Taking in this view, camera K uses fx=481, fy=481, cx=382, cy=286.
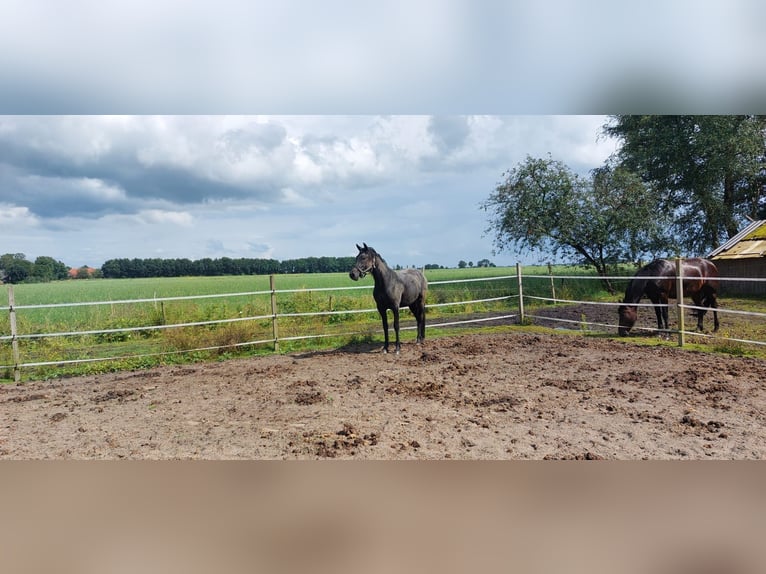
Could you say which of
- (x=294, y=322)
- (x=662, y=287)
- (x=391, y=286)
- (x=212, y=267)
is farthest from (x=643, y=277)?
(x=212, y=267)

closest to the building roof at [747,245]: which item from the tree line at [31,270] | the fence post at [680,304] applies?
the fence post at [680,304]

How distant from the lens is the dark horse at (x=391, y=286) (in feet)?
19.4

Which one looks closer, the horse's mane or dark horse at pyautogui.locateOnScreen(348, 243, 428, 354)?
dark horse at pyautogui.locateOnScreen(348, 243, 428, 354)

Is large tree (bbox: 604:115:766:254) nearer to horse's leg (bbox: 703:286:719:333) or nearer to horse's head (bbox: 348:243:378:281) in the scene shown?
horse's leg (bbox: 703:286:719:333)

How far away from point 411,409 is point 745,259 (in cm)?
921

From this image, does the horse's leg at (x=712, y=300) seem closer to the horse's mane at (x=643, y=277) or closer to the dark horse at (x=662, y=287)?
the dark horse at (x=662, y=287)

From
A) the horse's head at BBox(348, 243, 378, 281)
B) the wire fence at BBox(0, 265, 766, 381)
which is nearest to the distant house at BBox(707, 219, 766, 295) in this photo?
the wire fence at BBox(0, 265, 766, 381)

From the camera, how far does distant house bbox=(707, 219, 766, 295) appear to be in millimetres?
9234

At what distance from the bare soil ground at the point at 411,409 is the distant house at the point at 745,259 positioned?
520 cm

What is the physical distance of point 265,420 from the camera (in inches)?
Answer: 134

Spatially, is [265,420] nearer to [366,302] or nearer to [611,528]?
[611,528]

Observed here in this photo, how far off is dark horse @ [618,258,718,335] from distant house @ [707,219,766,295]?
311 cm

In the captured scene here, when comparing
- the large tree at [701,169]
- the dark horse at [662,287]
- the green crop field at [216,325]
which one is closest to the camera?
the green crop field at [216,325]
